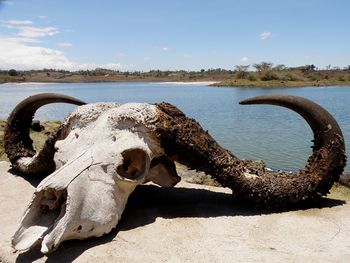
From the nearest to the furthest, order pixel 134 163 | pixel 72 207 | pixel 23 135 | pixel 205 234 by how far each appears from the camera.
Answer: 1. pixel 72 207
2. pixel 205 234
3. pixel 134 163
4. pixel 23 135

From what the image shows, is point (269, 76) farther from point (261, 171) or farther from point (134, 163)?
point (134, 163)

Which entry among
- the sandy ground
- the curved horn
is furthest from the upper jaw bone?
the curved horn

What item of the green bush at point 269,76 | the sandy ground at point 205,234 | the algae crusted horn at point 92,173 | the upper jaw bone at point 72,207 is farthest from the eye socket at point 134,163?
the green bush at point 269,76

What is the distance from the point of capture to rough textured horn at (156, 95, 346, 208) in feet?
18.3

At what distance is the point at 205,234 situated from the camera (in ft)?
16.0

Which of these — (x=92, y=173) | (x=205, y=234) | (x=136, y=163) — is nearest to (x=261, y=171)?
(x=205, y=234)

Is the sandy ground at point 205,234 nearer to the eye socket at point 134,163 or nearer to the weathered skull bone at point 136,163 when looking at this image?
the weathered skull bone at point 136,163

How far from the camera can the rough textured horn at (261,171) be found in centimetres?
557

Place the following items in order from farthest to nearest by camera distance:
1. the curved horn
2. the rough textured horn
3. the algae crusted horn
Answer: the curved horn < the rough textured horn < the algae crusted horn

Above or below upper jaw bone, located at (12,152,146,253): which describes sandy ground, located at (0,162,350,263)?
below

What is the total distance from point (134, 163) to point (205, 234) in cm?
124

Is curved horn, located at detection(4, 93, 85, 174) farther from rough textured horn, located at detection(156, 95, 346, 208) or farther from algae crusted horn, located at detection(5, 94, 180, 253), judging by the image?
rough textured horn, located at detection(156, 95, 346, 208)

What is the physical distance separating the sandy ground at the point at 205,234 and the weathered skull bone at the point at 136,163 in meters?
0.23

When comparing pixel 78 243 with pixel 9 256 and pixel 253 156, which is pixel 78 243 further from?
pixel 253 156
